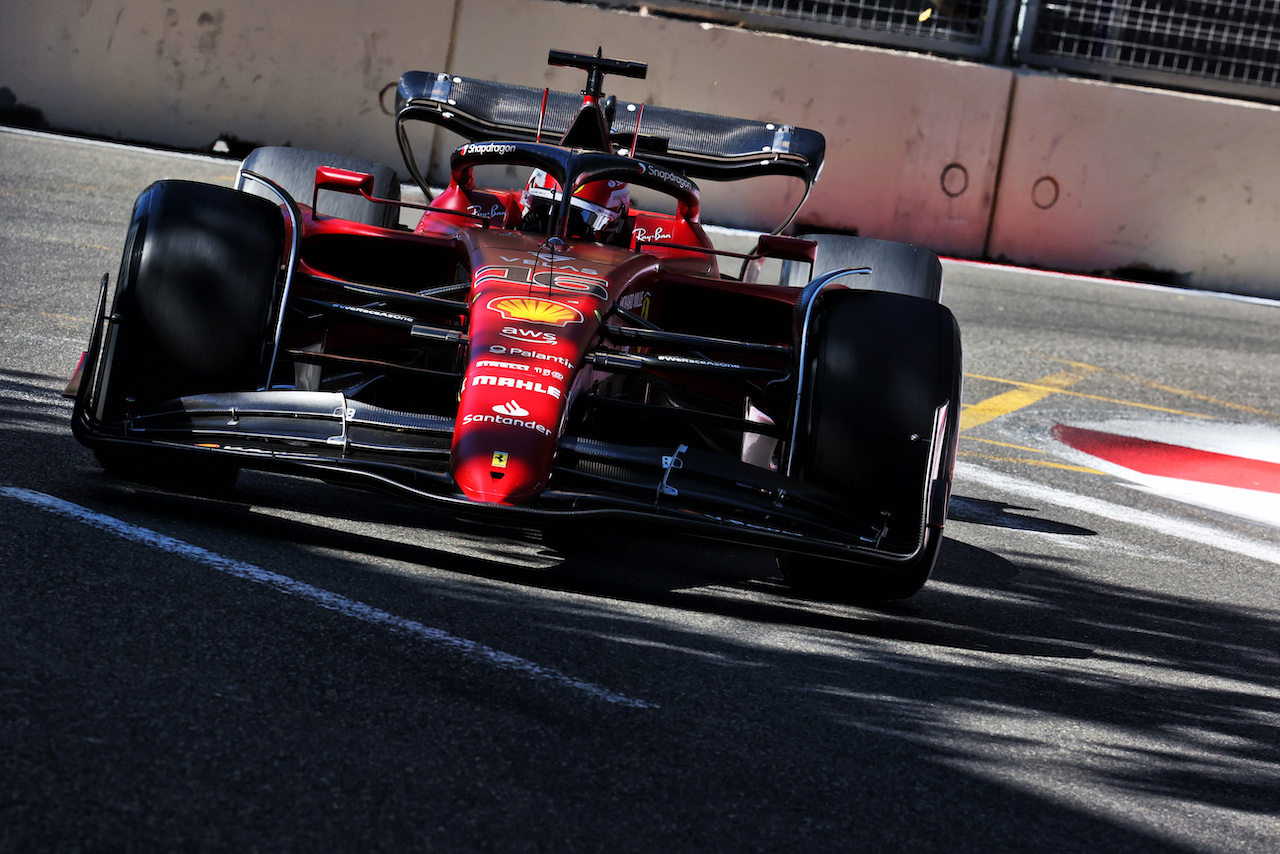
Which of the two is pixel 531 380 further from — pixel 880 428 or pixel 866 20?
pixel 866 20

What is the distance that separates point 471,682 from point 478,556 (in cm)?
121

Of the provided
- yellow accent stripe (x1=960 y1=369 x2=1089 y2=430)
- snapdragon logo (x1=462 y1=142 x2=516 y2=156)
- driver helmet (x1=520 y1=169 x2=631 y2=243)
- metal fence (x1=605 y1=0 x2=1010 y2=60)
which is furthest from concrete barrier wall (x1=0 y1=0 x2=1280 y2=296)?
driver helmet (x1=520 y1=169 x2=631 y2=243)

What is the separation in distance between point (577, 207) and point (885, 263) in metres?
1.69

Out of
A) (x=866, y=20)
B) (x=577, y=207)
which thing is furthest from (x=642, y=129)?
(x=866, y=20)

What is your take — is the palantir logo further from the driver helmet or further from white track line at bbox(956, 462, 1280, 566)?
white track line at bbox(956, 462, 1280, 566)

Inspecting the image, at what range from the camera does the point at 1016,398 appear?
9680 mm

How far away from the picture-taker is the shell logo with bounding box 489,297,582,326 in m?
4.77

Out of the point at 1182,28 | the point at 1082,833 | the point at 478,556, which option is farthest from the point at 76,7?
Answer: the point at 1082,833

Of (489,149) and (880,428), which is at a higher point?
(489,149)

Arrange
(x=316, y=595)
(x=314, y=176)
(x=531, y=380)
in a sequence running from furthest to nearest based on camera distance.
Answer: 1. (x=314, y=176)
2. (x=531, y=380)
3. (x=316, y=595)

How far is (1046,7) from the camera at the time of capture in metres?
14.4

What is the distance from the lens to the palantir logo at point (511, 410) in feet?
14.2

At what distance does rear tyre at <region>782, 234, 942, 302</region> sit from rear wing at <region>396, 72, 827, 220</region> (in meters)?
0.34

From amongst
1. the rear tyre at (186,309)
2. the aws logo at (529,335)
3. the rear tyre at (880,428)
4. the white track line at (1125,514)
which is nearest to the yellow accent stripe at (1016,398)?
the white track line at (1125,514)
